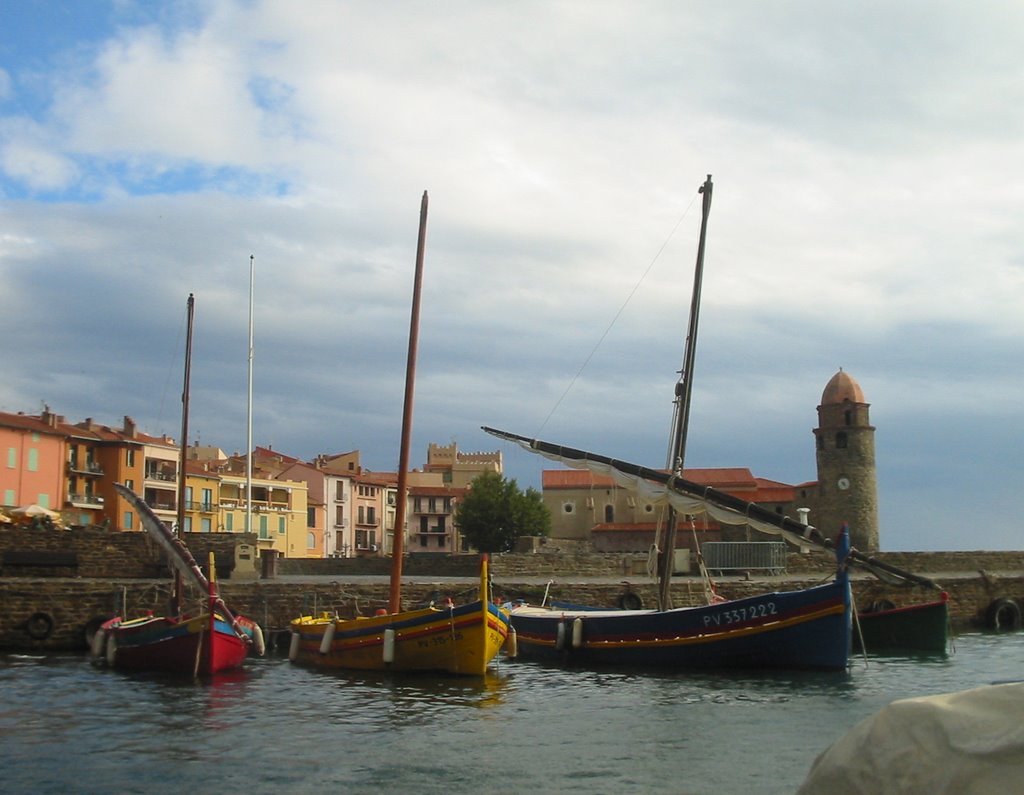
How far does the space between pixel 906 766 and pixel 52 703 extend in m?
18.2

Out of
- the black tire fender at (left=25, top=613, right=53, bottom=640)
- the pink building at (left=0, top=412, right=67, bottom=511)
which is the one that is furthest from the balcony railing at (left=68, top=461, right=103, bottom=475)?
the black tire fender at (left=25, top=613, right=53, bottom=640)

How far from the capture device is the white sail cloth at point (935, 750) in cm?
362

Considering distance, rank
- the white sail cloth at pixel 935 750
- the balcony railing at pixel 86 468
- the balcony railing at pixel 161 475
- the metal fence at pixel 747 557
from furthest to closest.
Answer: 1. the balcony railing at pixel 161 475
2. the balcony railing at pixel 86 468
3. the metal fence at pixel 747 557
4. the white sail cloth at pixel 935 750

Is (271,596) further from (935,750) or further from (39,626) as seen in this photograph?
(935,750)

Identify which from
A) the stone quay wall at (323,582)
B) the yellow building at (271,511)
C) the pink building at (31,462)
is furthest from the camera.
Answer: the yellow building at (271,511)

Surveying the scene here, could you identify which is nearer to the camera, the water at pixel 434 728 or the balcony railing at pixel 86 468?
the water at pixel 434 728

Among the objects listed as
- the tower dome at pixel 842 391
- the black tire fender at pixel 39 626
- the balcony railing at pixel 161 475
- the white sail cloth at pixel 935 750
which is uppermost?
the tower dome at pixel 842 391

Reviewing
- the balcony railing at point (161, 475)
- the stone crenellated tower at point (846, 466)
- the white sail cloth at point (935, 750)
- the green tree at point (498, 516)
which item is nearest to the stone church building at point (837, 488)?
the stone crenellated tower at point (846, 466)

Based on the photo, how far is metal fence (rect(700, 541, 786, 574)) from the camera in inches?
1631

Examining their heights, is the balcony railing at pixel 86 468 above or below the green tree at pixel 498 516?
above

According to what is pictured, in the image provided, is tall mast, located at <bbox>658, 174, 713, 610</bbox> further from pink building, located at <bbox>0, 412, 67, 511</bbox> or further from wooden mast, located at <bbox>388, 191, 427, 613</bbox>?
pink building, located at <bbox>0, 412, 67, 511</bbox>

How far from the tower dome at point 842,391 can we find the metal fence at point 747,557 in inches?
1472

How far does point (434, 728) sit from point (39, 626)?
17.8 m

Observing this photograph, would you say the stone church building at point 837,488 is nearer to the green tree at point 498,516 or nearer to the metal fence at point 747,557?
the green tree at point 498,516
